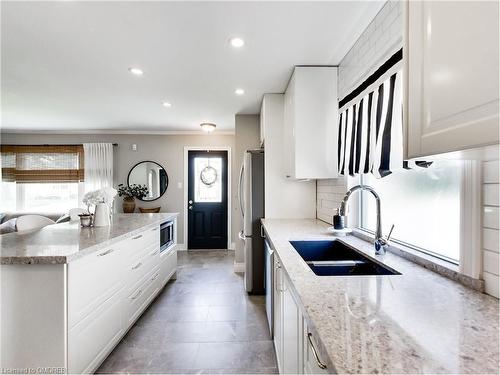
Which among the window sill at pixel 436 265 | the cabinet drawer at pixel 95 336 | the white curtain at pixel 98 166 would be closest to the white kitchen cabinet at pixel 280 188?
the window sill at pixel 436 265

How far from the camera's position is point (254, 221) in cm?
309

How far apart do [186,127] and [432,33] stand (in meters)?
4.71

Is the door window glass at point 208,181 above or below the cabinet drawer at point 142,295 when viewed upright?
above

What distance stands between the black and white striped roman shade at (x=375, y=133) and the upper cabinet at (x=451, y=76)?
0.45m

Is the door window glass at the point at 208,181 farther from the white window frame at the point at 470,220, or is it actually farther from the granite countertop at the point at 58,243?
the white window frame at the point at 470,220

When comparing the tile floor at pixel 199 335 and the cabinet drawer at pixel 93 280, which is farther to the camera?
the tile floor at pixel 199 335

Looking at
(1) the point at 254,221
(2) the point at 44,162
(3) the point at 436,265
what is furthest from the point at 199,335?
(2) the point at 44,162

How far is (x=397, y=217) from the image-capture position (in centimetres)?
168

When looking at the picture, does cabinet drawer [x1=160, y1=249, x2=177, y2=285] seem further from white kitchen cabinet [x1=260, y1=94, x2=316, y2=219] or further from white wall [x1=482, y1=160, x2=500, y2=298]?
white wall [x1=482, y1=160, x2=500, y2=298]

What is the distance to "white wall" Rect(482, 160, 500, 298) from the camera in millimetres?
887

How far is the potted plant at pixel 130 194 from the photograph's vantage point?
510 cm

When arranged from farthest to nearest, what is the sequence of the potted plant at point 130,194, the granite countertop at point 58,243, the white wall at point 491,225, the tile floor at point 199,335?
the potted plant at point 130,194 < the tile floor at point 199,335 < the granite countertop at point 58,243 < the white wall at point 491,225

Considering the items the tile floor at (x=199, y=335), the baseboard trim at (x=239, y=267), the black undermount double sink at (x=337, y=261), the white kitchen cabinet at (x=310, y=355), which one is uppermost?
the black undermount double sink at (x=337, y=261)

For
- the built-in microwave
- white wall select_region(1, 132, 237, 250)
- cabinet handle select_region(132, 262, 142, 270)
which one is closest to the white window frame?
cabinet handle select_region(132, 262, 142, 270)
